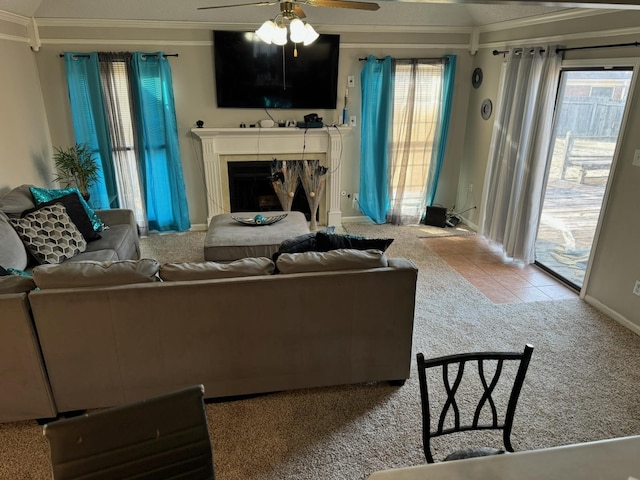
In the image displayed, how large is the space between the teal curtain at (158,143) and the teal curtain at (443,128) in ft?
10.5

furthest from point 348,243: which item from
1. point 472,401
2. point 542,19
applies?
point 542,19

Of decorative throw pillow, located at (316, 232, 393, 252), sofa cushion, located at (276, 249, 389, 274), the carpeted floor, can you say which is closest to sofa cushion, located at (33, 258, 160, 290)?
sofa cushion, located at (276, 249, 389, 274)

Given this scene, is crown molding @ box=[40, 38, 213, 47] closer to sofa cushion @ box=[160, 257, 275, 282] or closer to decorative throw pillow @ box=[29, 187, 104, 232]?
decorative throw pillow @ box=[29, 187, 104, 232]

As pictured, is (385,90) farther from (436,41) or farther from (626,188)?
(626,188)

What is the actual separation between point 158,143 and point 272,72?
158 cm

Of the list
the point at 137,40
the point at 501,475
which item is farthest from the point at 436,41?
the point at 501,475

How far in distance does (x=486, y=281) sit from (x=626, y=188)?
141 cm

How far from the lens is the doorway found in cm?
381

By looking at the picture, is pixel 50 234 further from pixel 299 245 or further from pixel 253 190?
pixel 253 190

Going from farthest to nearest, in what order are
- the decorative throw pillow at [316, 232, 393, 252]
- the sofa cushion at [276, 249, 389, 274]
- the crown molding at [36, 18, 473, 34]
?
1. the crown molding at [36, 18, 473, 34]
2. the decorative throw pillow at [316, 232, 393, 252]
3. the sofa cushion at [276, 249, 389, 274]

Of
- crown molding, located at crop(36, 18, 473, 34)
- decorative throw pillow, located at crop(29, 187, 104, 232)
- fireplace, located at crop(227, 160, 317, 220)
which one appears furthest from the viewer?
fireplace, located at crop(227, 160, 317, 220)

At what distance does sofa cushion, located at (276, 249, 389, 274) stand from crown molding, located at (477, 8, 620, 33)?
2.79 m

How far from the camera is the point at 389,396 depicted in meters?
2.72

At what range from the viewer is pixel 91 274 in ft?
7.57
